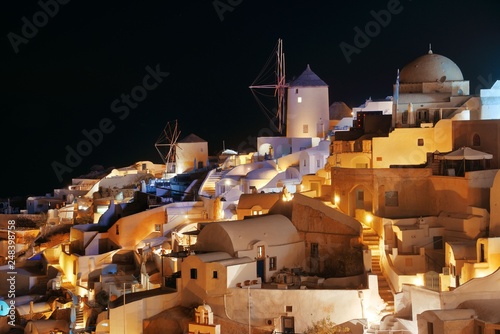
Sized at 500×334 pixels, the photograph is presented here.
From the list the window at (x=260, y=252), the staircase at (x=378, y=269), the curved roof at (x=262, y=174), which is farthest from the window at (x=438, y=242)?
the curved roof at (x=262, y=174)

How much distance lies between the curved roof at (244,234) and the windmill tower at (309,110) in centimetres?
1650

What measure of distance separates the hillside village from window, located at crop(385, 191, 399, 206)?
31 mm

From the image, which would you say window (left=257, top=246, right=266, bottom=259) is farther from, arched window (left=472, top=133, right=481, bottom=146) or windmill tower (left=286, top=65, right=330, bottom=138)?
windmill tower (left=286, top=65, right=330, bottom=138)

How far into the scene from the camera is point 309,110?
4156 cm

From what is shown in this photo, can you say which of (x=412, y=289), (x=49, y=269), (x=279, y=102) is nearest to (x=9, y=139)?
(x=279, y=102)

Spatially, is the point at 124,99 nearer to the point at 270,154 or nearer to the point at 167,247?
the point at 270,154

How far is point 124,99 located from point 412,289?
47.6 metres

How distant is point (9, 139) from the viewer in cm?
7175

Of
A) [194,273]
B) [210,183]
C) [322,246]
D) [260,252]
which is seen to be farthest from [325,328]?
[210,183]

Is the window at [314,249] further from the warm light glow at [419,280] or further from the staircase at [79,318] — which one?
the staircase at [79,318]

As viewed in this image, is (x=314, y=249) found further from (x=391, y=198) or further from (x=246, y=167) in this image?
(x=246, y=167)

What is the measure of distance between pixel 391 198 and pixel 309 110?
1552 centimetres

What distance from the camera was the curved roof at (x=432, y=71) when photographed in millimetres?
31719

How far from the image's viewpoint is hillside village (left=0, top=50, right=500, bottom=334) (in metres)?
21.9
